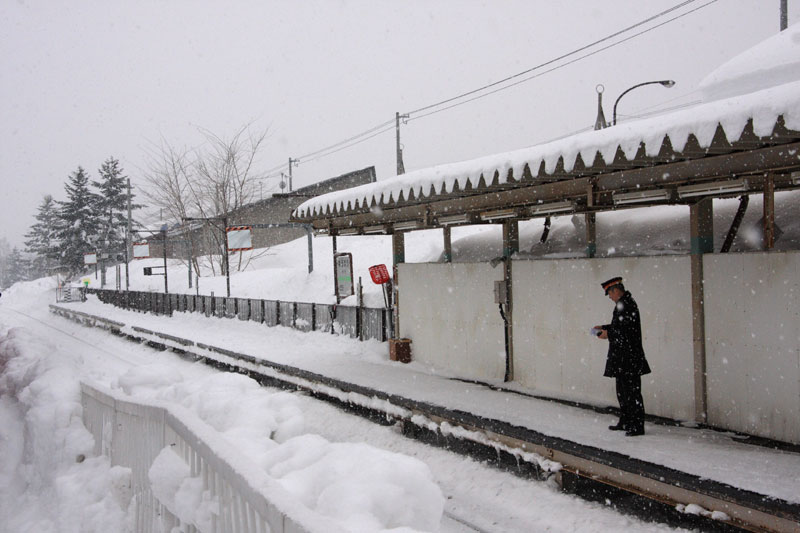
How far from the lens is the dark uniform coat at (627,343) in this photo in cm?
653

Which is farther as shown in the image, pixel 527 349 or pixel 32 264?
pixel 32 264

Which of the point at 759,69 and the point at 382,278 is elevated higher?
the point at 759,69

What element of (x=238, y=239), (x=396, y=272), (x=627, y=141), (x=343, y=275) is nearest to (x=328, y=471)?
(x=627, y=141)

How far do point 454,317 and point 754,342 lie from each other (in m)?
5.42

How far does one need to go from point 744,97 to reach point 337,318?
12.1 m

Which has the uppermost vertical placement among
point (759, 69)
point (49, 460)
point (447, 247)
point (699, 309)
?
point (759, 69)

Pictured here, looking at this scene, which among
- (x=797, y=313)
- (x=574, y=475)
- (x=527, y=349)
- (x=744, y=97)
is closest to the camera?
(x=744, y=97)

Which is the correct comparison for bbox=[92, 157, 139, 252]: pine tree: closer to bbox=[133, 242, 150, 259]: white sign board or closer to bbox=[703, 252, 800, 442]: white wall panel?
bbox=[133, 242, 150, 259]: white sign board

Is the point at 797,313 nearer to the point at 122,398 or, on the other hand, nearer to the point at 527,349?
the point at 527,349

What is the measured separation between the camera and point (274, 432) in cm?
526

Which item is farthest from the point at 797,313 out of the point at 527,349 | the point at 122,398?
the point at 122,398

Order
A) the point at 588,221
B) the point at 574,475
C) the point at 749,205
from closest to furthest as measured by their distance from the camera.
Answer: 1. the point at 574,475
2. the point at 749,205
3. the point at 588,221

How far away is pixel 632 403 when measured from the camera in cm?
→ 655

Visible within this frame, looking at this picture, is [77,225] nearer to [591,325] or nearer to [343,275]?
[343,275]
